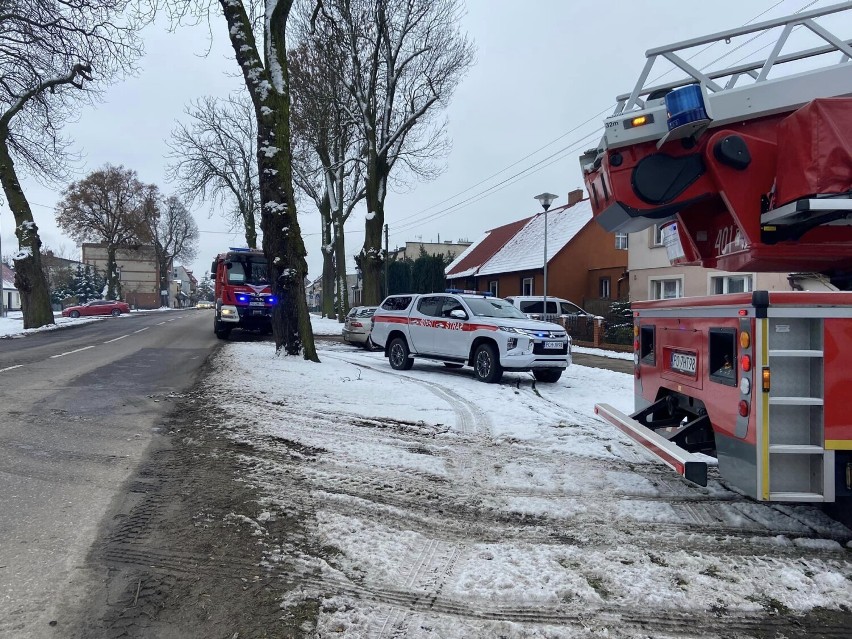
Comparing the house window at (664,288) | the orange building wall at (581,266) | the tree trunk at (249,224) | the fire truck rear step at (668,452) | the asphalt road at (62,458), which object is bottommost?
the asphalt road at (62,458)

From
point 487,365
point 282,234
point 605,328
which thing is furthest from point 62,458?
point 605,328

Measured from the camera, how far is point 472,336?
11469 mm

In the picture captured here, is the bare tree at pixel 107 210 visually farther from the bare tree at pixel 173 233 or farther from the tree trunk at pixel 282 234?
the tree trunk at pixel 282 234

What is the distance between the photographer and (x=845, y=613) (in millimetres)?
2979

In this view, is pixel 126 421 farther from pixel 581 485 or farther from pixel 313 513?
pixel 581 485

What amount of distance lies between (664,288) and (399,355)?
48.8 ft

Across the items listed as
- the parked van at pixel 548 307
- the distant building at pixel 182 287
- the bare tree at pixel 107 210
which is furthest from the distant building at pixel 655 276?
the distant building at pixel 182 287

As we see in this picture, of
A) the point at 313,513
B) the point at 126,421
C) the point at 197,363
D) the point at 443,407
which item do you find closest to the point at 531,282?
the point at 197,363

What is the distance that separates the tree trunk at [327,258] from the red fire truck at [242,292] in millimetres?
13553

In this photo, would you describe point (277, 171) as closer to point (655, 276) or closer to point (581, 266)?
point (655, 276)

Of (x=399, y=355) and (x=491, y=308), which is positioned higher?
(x=491, y=308)

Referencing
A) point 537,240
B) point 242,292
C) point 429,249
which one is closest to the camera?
point 242,292

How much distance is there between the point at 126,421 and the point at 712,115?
22.7 ft

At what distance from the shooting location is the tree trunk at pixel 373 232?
23.0 meters
